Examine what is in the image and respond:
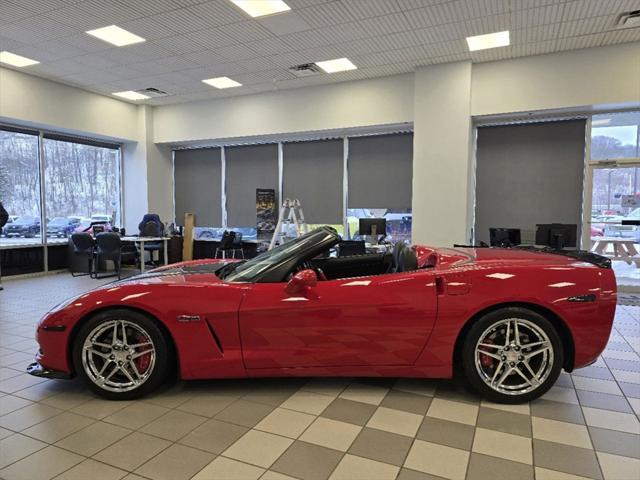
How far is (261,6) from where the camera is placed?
487cm

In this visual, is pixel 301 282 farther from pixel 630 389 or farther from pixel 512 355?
pixel 630 389

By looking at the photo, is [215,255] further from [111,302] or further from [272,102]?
[111,302]

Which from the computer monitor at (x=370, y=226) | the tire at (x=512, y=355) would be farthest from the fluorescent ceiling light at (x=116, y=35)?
the tire at (x=512, y=355)

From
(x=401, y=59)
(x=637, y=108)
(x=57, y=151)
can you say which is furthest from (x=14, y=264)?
(x=637, y=108)

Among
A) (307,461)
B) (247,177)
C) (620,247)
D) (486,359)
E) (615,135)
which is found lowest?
(307,461)

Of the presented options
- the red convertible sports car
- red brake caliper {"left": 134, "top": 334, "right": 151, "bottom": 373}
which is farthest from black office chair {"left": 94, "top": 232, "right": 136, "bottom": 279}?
red brake caliper {"left": 134, "top": 334, "right": 151, "bottom": 373}

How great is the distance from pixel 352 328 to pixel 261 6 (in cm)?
417

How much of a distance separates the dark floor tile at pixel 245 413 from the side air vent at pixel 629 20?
5939 mm

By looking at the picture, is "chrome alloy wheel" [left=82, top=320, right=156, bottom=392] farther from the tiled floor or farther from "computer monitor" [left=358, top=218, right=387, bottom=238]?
"computer monitor" [left=358, top=218, right=387, bottom=238]

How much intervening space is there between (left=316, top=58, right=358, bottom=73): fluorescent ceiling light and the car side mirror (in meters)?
5.21

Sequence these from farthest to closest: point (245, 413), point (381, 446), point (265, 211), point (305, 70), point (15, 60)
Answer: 1. point (265, 211)
2. point (305, 70)
3. point (15, 60)
4. point (245, 413)
5. point (381, 446)

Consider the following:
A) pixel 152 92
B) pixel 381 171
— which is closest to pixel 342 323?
pixel 381 171

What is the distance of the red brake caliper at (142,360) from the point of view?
2.43 meters

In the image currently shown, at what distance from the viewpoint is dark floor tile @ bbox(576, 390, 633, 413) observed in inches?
94.1
